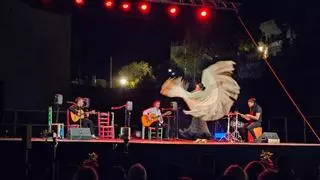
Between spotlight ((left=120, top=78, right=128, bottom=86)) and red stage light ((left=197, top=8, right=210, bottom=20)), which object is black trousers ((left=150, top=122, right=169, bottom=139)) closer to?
red stage light ((left=197, top=8, right=210, bottom=20))

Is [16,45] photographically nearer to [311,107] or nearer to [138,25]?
[138,25]

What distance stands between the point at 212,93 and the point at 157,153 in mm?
5971

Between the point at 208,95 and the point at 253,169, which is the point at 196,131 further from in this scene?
the point at 253,169

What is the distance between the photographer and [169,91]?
A: 16.2 m

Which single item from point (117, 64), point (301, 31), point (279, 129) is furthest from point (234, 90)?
point (117, 64)

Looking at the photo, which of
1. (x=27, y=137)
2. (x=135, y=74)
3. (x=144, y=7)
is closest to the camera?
(x=27, y=137)

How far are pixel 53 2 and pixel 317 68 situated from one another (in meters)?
8.33

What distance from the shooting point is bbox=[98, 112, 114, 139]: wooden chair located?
14.1 m

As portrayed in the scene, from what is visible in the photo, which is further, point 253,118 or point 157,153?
point 253,118

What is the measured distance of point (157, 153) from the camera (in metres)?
9.94

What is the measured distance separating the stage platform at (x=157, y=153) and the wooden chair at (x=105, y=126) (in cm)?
408

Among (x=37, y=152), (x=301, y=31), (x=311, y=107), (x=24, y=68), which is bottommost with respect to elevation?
(x=37, y=152)

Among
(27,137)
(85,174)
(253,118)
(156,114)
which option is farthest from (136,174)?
(156,114)

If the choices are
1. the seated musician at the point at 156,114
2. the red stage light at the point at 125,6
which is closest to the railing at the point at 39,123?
the seated musician at the point at 156,114
